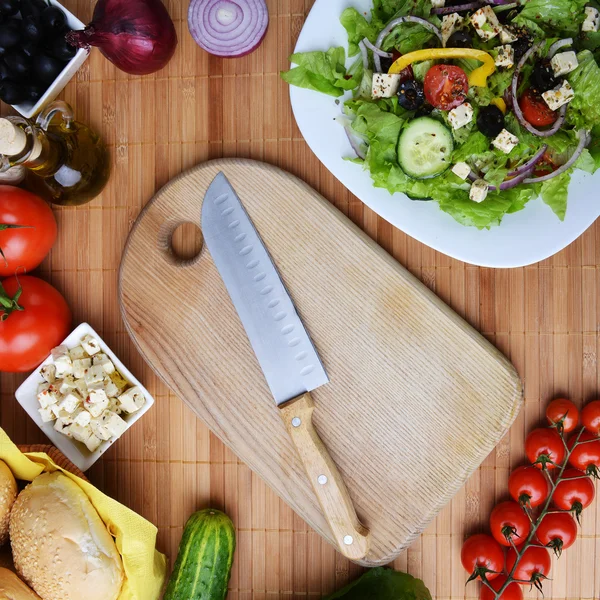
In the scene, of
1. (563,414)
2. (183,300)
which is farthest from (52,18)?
(563,414)

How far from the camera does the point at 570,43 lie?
1.06 metres

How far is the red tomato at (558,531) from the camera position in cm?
122

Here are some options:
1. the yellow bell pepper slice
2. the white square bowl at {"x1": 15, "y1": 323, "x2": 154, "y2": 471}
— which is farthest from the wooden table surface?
the yellow bell pepper slice

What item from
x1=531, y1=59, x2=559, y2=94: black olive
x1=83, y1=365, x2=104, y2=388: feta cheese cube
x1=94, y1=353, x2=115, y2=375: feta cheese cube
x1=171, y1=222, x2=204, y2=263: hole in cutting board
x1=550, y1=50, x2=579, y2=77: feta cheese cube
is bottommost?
x1=83, y1=365, x2=104, y2=388: feta cheese cube

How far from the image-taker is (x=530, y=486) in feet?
4.03

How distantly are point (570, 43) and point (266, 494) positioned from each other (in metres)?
1.14

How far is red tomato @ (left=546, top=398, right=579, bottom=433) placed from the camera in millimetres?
1209

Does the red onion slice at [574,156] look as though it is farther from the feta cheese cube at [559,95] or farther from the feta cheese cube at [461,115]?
the feta cheese cube at [461,115]

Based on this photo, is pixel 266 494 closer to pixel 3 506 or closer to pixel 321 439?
pixel 321 439

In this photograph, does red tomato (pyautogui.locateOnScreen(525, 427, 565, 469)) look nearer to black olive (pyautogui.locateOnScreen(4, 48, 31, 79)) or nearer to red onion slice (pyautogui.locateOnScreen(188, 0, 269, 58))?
red onion slice (pyautogui.locateOnScreen(188, 0, 269, 58))

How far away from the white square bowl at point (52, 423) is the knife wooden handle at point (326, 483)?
327 millimetres

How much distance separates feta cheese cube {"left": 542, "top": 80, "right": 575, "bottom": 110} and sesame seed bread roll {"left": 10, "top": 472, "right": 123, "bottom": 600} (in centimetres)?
123

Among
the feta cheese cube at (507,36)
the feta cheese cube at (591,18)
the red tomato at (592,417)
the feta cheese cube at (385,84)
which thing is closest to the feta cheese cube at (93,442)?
the feta cheese cube at (385,84)

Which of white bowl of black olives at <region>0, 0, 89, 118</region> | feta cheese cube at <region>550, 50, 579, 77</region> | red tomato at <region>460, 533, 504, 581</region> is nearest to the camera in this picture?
feta cheese cube at <region>550, 50, 579, 77</region>
